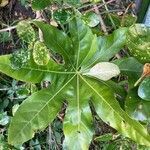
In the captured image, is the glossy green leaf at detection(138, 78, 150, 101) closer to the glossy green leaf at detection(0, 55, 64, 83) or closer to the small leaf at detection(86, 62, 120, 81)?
the small leaf at detection(86, 62, 120, 81)

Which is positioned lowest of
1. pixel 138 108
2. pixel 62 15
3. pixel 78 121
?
pixel 78 121

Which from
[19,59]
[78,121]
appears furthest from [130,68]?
[19,59]

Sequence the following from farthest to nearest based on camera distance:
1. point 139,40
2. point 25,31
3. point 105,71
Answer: point 25,31 < point 105,71 < point 139,40

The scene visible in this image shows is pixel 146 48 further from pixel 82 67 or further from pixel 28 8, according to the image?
pixel 28 8

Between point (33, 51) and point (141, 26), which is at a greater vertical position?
point (141, 26)

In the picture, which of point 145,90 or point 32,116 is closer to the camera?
point 145,90


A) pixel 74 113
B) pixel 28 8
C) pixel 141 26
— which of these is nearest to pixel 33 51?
pixel 74 113

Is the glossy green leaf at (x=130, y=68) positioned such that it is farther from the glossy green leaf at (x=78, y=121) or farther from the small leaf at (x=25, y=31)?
the small leaf at (x=25, y=31)

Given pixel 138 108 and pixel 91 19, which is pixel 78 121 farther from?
pixel 91 19
